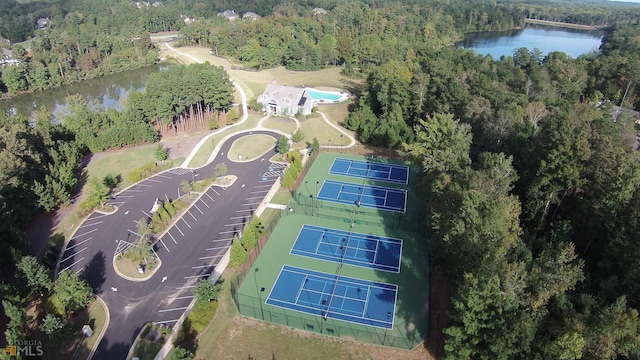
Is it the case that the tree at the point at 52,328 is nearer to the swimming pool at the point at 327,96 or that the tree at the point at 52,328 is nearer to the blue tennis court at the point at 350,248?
the blue tennis court at the point at 350,248

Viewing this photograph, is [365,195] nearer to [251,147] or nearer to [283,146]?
[283,146]

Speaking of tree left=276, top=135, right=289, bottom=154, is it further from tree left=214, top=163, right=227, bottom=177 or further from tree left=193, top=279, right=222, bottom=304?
tree left=193, top=279, right=222, bottom=304

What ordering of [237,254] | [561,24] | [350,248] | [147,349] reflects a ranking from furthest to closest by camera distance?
[561,24] → [350,248] → [237,254] → [147,349]

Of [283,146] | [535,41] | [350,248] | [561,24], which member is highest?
[561,24]

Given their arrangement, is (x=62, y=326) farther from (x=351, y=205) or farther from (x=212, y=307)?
(x=351, y=205)

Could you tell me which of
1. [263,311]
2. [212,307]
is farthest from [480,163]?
[212,307]

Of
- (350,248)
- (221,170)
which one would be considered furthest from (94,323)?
(221,170)
